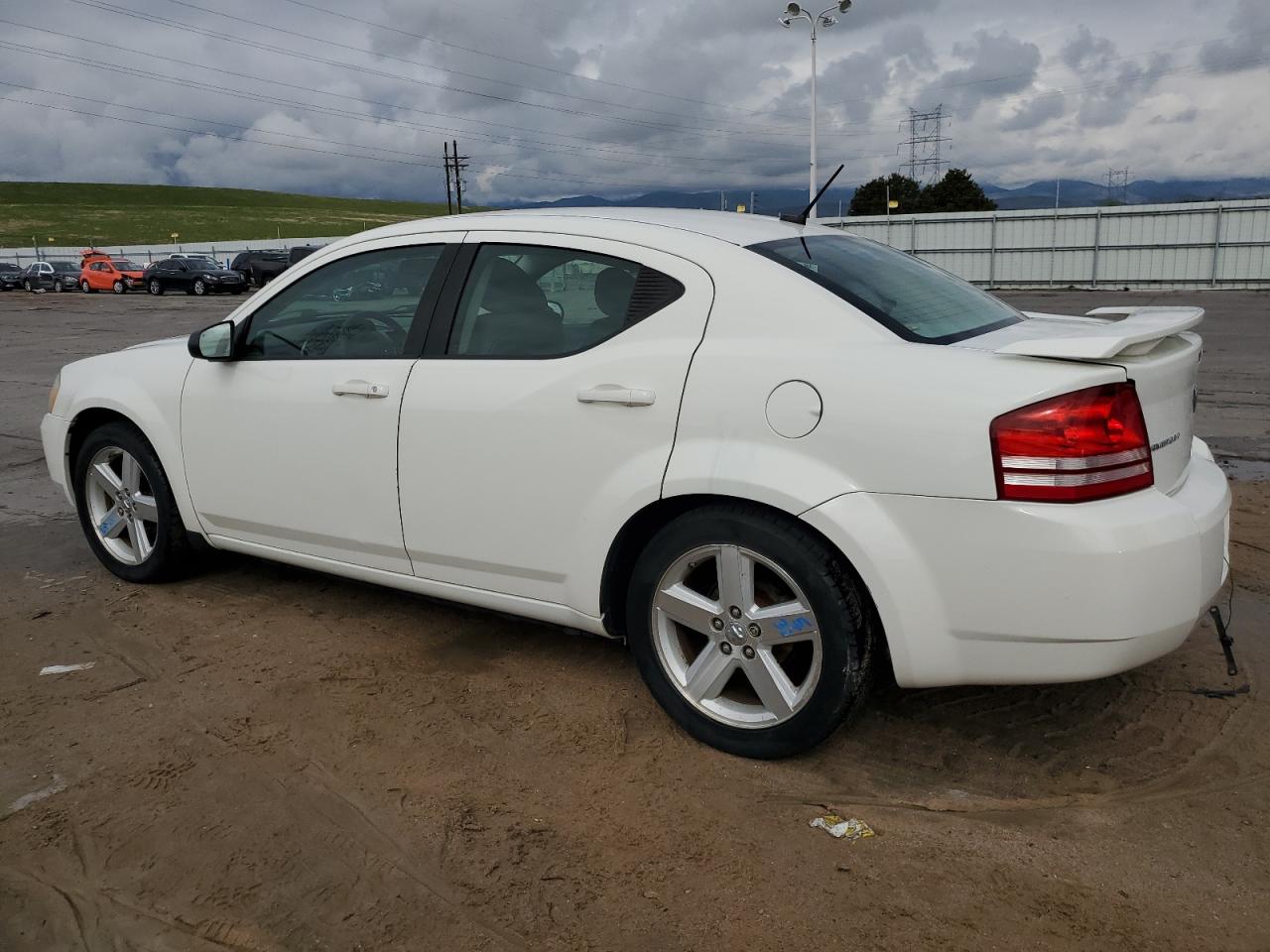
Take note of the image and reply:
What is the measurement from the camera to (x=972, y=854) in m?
2.69

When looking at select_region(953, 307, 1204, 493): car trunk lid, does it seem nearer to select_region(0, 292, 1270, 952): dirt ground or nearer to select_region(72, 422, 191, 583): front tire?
select_region(0, 292, 1270, 952): dirt ground

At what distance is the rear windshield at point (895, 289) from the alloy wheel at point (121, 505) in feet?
10.2

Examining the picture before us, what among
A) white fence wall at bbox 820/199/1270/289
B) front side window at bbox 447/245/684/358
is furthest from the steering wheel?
white fence wall at bbox 820/199/1270/289

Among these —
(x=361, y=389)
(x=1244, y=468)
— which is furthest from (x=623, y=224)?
(x=1244, y=468)

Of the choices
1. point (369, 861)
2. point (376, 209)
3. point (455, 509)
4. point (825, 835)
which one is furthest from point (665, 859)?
point (376, 209)

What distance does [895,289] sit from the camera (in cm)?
336

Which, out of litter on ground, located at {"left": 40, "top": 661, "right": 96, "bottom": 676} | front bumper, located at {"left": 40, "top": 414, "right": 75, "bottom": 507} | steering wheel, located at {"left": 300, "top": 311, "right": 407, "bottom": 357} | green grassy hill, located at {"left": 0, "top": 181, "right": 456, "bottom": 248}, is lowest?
litter on ground, located at {"left": 40, "top": 661, "right": 96, "bottom": 676}

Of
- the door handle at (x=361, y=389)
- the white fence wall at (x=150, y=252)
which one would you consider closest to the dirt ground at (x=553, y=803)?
the door handle at (x=361, y=389)

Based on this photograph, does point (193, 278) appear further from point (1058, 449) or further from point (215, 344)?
point (1058, 449)

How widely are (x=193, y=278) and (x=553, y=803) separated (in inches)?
1538

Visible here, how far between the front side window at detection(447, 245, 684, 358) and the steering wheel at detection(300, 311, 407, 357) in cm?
29

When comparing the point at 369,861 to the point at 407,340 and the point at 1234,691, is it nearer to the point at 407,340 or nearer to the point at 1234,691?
the point at 407,340

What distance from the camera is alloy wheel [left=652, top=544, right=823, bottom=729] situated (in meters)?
3.00

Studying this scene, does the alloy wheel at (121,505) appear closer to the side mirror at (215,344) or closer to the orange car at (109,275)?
the side mirror at (215,344)
